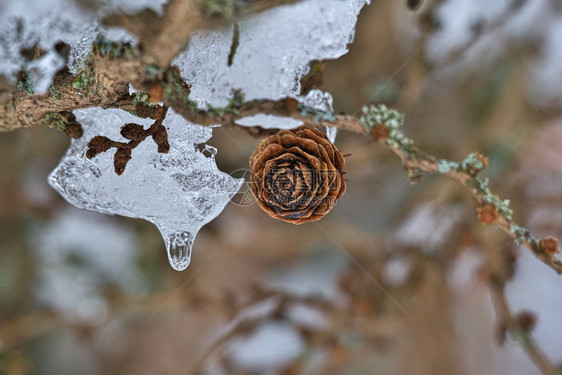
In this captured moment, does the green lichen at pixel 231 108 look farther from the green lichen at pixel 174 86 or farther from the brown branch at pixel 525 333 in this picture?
the brown branch at pixel 525 333

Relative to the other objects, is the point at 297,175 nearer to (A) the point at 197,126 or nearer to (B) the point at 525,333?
(A) the point at 197,126

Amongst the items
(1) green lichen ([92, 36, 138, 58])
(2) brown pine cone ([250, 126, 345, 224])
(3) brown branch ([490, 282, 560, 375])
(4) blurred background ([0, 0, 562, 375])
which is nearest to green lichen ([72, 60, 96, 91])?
(1) green lichen ([92, 36, 138, 58])

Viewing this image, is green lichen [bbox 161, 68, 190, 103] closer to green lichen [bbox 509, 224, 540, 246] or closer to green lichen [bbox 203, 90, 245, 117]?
green lichen [bbox 203, 90, 245, 117]

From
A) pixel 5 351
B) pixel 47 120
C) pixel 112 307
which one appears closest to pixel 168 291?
pixel 112 307

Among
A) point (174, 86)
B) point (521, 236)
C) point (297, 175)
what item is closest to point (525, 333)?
point (521, 236)

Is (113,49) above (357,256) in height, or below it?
below

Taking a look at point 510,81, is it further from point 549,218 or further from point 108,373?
point 108,373

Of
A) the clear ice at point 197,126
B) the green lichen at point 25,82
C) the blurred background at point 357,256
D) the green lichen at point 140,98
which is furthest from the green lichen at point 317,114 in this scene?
the blurred background at point 357,256
